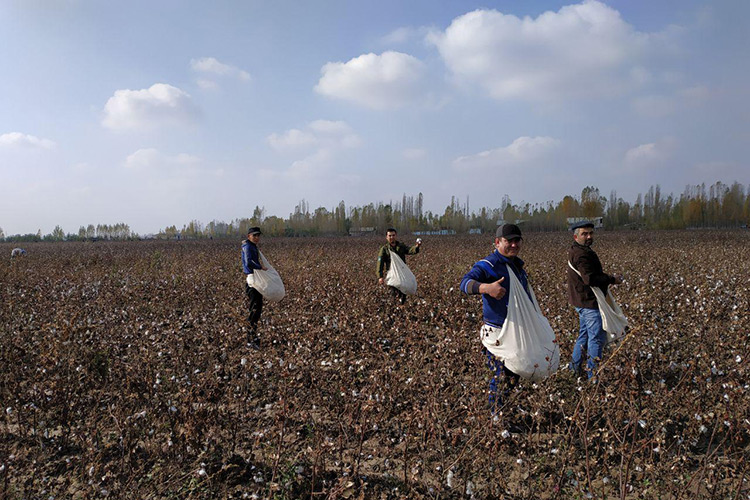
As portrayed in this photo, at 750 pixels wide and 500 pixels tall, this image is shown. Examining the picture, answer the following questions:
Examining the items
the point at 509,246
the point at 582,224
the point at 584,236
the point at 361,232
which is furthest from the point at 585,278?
the point at 361,232

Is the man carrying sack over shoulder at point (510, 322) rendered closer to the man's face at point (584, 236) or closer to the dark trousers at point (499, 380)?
the dark trousers at point (499, 380)

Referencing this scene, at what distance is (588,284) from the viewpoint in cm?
403

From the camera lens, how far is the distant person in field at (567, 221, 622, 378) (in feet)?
13.3

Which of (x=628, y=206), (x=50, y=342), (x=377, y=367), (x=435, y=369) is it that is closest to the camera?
(x=435, y=369)

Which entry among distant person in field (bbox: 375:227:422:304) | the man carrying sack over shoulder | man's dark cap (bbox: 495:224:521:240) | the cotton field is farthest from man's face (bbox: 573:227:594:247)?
distant person in field (bbox: 375:227:422:304)

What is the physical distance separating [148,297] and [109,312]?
233cm

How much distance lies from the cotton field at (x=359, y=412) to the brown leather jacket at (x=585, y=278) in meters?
0.57

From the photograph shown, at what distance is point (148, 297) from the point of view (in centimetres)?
975

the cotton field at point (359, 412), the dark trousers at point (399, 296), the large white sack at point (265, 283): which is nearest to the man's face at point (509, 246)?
the cotton field at point (359, 412)

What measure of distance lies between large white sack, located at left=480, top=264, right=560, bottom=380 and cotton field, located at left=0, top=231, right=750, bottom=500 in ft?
1.00

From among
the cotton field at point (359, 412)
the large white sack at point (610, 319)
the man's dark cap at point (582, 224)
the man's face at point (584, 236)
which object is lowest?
the cotton field at point (359, 412)

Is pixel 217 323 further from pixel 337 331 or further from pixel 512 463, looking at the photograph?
pixel 512 463

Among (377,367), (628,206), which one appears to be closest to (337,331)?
(377,367)

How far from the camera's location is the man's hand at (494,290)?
9.37 feet
